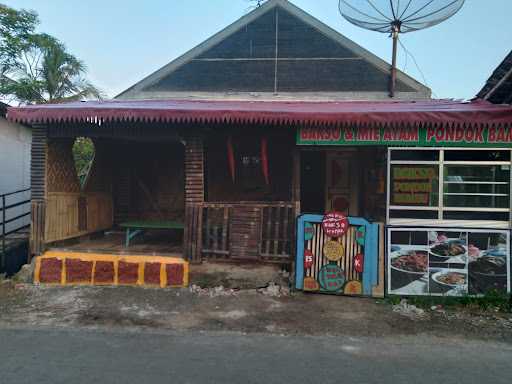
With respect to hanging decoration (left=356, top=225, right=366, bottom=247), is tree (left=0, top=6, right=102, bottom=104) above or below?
above

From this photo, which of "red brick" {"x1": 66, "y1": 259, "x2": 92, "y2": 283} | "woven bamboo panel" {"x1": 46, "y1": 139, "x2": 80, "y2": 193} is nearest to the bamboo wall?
"woven bamboo panel" {"x1": 46, "y1": 139, "x2": 80, "y2": 193}

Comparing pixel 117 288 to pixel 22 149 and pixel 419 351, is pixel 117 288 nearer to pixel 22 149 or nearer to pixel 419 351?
pixel 419 351

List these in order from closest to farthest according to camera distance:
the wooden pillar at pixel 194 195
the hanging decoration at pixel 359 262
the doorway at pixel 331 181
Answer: the hanging decoration at pixel 359 262, the wooden pillar at pixel 194 195, the doorway at pixel 331 181

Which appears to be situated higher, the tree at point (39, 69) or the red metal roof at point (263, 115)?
the tree at point (39, 69)

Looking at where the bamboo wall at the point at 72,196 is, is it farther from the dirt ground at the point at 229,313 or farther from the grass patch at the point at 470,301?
the grass patch at the point at 470,301

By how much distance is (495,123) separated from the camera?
18.5 ft

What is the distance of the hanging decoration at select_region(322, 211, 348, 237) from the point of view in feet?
19.8

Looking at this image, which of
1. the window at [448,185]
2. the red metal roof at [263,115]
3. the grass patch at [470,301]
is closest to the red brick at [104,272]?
the red metal roof at [263,115]

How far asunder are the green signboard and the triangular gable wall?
4027 millimetres

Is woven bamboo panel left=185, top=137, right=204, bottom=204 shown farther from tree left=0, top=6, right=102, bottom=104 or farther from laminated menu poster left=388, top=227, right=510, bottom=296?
tree left=0, top=6, right=102, bottom=104

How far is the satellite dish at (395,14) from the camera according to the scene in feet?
30.8

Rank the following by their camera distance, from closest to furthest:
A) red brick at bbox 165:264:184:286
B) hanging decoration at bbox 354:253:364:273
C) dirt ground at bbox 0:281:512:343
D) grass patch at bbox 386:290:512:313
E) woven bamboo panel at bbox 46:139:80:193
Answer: dirt ground at bbox 0:281:512:343
grass patch at bbox 386:290:512:313
hanging decoration at bbox 354:253:364:273
red brick at bbox 165:264:184:286
woven bamboo panel at bbox 46:139:80:193

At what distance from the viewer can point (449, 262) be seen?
Answer: 19.4ft

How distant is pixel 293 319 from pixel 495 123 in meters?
4.17
